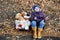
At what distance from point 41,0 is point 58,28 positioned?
1.37 meters

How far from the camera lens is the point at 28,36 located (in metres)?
5.06

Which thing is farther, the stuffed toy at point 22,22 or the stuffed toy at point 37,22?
the stuffed toy at point 22,22

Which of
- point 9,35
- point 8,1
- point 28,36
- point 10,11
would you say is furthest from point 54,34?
point 8,1

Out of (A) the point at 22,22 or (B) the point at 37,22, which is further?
(A) the point at 22,22

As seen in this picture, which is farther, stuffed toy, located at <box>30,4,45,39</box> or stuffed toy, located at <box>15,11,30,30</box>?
stuffed toy, located at <box>15,11,30,30</box>

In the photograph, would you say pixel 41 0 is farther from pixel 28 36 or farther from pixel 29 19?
pixel 28 36

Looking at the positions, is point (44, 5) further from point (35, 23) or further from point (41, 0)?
point (35, 23)

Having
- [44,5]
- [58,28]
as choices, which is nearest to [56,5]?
[44,5]

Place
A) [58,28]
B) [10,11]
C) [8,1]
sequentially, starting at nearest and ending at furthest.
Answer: [58,28]
[10,11]
[8,1]

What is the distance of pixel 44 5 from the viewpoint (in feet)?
20.4

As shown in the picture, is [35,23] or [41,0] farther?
[41,0]

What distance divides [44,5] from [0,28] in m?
1.57

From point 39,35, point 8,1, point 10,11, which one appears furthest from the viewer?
point 8,1

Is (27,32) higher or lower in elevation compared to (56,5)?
lower
